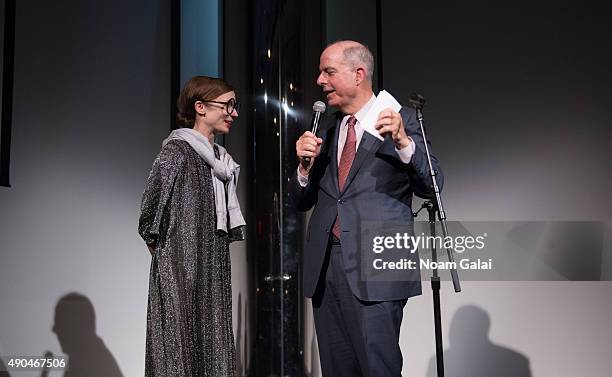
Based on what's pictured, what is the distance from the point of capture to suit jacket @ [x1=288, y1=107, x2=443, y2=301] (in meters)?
2.09

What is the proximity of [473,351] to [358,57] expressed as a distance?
1746 millimetres

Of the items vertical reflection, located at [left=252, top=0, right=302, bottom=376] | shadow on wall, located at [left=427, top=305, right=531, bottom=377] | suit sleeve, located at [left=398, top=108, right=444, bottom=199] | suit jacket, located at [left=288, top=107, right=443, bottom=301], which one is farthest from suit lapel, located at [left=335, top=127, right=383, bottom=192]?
shadow on wall, located at [left=427, top=305, right=531, bottom=377]

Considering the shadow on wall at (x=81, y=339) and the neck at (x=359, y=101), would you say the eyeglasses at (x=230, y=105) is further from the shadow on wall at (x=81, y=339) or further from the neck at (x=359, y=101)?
the shadow on wall at (x=81, y=339)

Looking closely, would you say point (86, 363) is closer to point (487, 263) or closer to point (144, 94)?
point (144, 94)

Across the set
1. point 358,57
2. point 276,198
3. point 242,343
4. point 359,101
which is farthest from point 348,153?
point 242,343

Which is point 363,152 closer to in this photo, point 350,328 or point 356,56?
point 356,56

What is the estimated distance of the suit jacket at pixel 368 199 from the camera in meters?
2.09

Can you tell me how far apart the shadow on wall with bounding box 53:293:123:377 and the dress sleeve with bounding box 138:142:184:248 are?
0.97 metres

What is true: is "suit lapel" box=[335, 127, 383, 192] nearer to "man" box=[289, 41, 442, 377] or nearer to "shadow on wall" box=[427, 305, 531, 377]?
"man" box=[289, 41, 442, 377]

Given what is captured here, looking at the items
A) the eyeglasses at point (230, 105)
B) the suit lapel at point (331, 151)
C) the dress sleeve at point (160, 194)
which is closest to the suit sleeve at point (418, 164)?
the suit lapel at point (331, 151)

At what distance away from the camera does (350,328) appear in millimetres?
2135

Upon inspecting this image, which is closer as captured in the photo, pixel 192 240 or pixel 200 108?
pixel 192 240

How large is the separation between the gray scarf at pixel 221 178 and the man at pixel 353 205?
17.1 inches

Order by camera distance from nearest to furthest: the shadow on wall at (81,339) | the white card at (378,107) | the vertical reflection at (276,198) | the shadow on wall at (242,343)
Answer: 1. the white card at (378,107)
2. the vertical reflection at (276,198)
3. the shadow on wall at (242,343)
4. the shadow on wall at (81,339)
